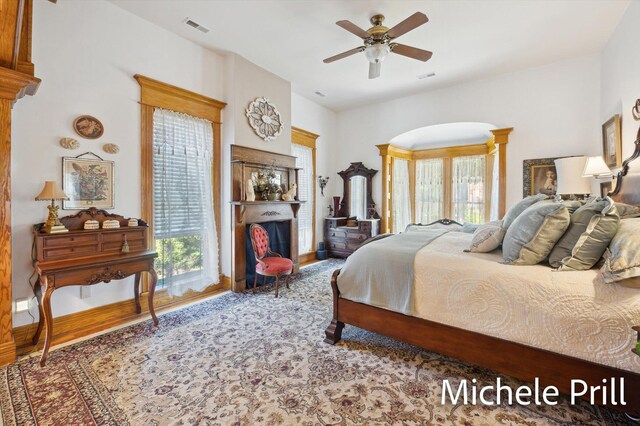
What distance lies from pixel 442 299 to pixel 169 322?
2688 mm

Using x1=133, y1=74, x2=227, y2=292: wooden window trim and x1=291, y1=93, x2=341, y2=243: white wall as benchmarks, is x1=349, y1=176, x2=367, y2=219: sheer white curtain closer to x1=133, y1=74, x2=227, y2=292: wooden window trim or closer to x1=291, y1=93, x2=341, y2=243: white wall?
x1=291, y1=93, x2=341, y2=243: white wall

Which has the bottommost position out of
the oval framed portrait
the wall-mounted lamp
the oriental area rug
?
the oriental area rug

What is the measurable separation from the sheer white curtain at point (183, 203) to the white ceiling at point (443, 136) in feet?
12.6

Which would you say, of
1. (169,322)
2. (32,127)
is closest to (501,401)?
(169,322)

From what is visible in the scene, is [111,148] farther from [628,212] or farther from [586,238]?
[628,212]

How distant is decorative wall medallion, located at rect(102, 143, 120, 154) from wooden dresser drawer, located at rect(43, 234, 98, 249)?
0.93 m

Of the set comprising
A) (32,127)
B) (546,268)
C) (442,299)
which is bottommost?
(442,299)

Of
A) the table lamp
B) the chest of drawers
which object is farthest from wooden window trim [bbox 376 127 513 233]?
the table lamp

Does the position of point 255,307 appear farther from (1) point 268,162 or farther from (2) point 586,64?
(2) point 586,64

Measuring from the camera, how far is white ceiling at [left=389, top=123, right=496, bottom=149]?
5202 mm

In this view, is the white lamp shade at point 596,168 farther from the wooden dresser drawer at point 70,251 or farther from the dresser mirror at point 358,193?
the wooden dresser drawer at point 70,251

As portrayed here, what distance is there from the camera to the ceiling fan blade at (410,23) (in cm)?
241

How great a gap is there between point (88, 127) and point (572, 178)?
5185mm

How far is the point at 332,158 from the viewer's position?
6484 millimetres
